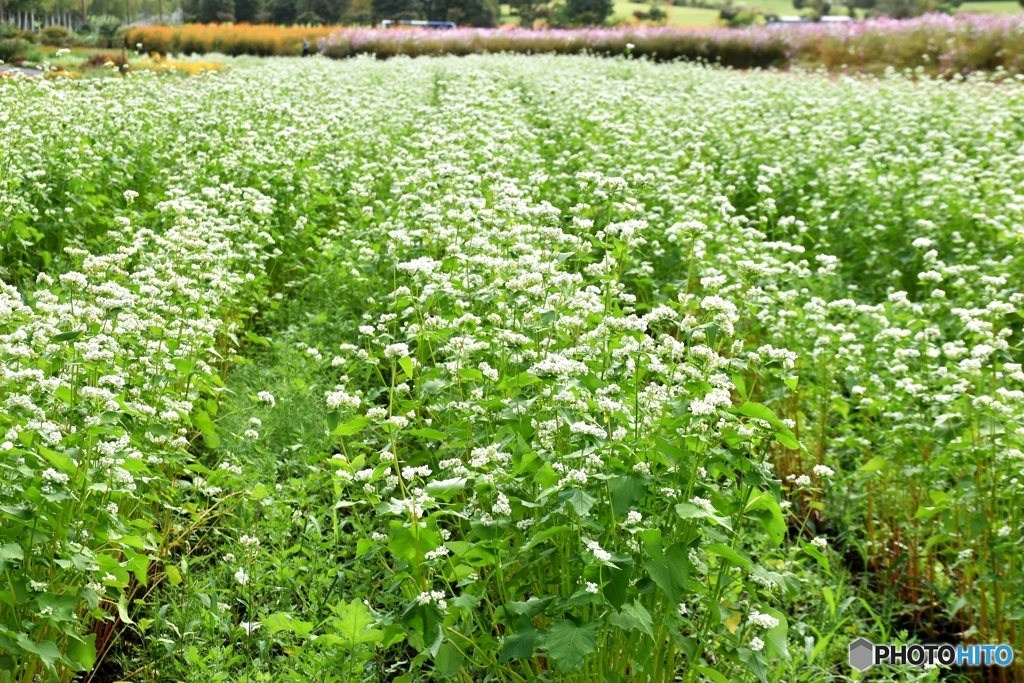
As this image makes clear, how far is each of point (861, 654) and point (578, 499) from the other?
5.91 feet

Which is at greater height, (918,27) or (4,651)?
(918,27)

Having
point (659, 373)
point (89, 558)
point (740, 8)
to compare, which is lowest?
point (89, 558)

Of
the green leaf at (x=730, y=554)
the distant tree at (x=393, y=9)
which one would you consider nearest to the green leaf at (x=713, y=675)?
the green leaf at (x=730, y=554)

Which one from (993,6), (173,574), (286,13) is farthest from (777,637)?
(993,6)

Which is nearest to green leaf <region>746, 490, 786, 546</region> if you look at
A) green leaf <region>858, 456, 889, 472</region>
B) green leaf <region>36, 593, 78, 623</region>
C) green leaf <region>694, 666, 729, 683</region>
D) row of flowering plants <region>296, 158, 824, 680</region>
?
row of flowering plants <region>296, 158, 824, 680</region>

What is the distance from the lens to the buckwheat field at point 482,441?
275 centimetres

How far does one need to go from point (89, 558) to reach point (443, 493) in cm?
100

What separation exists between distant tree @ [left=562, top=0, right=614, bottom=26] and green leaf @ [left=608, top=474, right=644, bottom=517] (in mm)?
41150

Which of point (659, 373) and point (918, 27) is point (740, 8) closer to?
point (918, 27)

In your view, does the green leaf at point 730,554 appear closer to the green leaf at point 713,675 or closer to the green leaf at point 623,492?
the green leaf at point 623,492

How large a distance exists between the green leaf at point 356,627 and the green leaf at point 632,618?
0.83m

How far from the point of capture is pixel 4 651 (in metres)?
2.81

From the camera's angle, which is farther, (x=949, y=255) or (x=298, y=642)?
(x=949, y=255)

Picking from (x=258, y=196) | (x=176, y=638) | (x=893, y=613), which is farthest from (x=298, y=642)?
(x=258, y=196)
